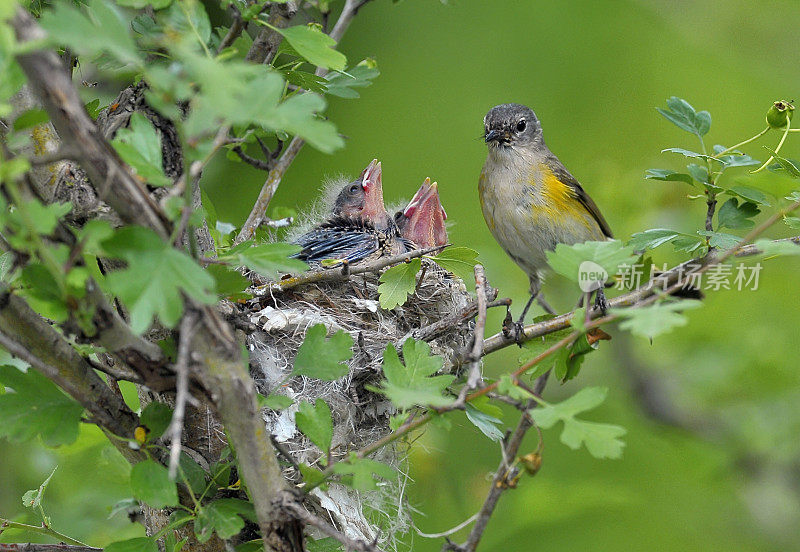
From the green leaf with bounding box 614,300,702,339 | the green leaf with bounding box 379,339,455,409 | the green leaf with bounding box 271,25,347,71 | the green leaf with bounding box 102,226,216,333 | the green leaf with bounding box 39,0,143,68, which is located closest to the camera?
the green leaf with bounding box 39,0,143,68

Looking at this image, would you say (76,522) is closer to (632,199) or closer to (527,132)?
(527,132)

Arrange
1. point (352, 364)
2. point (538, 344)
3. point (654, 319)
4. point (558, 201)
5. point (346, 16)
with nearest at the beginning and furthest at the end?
1. point (654, 319)
2. point (538, 344)
3. point (346, 16)
4. point (352, 364)
5. point (558, 201)

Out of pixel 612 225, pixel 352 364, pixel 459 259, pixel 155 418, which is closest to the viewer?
pixel 155 418

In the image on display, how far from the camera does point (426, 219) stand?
377 centimetres

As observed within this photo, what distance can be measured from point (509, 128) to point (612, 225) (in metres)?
0.72

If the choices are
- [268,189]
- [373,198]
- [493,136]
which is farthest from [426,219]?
[268,189]

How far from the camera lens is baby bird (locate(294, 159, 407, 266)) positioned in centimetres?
333

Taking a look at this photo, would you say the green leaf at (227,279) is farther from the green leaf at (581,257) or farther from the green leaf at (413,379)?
the green leaf at (581,257)

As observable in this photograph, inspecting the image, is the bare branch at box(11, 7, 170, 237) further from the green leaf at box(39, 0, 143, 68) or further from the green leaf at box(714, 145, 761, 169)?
the green leaf at box(714, 145, 761, 169)

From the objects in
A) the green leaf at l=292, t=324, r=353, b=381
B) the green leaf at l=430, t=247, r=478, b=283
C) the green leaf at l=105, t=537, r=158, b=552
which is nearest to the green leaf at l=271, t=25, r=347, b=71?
the green leaf at l=292, t=324, r=353, b=381

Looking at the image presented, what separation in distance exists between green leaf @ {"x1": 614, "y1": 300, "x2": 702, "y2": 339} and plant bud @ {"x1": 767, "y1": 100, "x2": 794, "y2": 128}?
1.01 meters

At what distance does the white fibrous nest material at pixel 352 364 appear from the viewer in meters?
2.33

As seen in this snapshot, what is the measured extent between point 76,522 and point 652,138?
4.47m

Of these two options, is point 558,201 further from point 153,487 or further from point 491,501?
point 153,487
